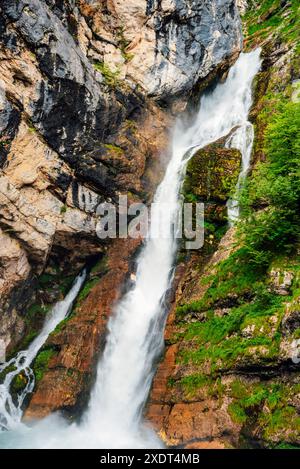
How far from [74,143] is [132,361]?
8879 mm

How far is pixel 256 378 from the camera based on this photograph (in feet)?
36.0

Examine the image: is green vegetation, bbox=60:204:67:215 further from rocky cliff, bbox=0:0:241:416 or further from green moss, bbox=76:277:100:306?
green moss, bbox=76:277:100:306

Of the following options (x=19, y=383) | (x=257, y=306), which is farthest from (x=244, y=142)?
(x=19, y=383)

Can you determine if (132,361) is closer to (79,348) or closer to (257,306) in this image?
(79,348)

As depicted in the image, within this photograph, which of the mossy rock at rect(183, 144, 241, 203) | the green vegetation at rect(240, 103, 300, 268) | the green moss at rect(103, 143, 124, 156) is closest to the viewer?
the green vegetation at rect(240, 103, 300, 268)

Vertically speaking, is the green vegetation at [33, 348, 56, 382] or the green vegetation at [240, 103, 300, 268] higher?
the green vegetation at [240, 103, 300, 268]

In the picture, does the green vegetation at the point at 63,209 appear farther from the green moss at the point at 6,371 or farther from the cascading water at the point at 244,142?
the cascading water at the point at 244,142

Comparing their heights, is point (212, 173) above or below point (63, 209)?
above

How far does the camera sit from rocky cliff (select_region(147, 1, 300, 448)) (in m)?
10.5

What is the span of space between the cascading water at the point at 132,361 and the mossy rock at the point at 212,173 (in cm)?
61

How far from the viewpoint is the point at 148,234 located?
18.9 meters

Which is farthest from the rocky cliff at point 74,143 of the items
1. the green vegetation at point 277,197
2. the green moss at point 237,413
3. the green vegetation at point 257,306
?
the green vegetation at point 277,197

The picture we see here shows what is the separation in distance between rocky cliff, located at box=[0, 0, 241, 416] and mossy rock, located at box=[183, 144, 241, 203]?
2117 mm

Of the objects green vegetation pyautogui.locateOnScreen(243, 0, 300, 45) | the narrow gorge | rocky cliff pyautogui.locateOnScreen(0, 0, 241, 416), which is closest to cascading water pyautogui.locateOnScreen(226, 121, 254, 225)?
the narrow gorge
